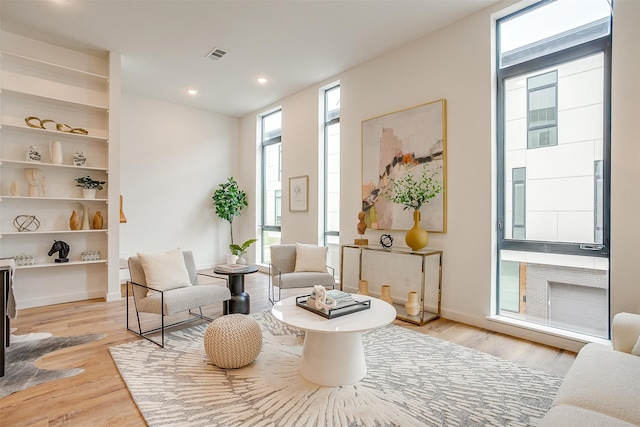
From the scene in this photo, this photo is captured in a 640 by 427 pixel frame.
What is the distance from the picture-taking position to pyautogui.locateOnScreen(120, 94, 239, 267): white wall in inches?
232

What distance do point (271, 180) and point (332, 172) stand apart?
1.84 metres

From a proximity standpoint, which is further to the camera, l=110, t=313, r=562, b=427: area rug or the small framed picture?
the small framed picture

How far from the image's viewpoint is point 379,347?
2.81m

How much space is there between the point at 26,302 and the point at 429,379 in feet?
15.6

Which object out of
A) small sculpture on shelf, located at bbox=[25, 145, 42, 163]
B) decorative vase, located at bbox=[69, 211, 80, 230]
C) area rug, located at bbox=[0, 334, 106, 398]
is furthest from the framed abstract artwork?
small sculpture on shelf, located at bbox=[25, 145, 42, 163]

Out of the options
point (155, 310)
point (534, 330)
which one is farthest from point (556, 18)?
point (155, 310)

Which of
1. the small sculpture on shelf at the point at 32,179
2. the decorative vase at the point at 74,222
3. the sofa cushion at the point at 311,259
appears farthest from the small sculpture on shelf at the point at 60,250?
the sofa cushion at the point at 311,259

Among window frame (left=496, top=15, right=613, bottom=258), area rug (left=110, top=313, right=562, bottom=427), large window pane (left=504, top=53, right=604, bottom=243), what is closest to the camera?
area rug (left=110, top=313, right=562, bottom=427)

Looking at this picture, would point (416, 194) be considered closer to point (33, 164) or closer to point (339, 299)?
point (339, 299)

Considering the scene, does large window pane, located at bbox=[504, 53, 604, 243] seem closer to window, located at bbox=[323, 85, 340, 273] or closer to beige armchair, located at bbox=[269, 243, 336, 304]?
beige armchair, located at bbox=[269, 243, 336, 304]

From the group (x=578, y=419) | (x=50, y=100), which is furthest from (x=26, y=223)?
(x=578, y=419)

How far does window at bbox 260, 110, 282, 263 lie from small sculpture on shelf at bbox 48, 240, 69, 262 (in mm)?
3310

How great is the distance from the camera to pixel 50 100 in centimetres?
415

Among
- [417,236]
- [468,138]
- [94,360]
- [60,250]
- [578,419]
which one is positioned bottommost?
[94,360]
